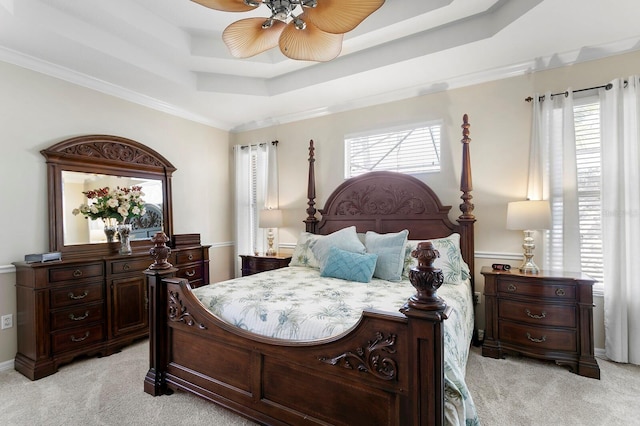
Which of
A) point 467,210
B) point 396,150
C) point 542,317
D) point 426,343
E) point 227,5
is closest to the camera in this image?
point 426,343

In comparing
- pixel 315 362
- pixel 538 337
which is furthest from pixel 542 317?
pixel 315 362

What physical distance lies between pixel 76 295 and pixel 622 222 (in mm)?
4784

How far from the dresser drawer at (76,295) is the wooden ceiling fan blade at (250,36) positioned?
248 centimetres

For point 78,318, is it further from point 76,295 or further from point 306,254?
point 306,254

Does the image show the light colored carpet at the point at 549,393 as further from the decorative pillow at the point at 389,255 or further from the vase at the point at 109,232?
the vase at the point at 109,232

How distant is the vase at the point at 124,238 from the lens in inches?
129

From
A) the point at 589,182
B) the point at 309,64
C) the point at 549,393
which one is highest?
the point at 309,64

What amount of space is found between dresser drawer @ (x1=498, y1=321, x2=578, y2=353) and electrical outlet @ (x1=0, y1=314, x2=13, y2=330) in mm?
4315

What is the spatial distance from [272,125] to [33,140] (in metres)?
2.70

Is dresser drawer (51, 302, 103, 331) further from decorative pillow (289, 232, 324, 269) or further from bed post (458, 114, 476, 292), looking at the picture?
bed post (458, 114, 476, 292)

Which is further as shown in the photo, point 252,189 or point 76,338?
point 252,189

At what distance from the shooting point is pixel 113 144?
3426mm

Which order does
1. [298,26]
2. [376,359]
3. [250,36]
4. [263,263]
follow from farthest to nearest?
[263,263] < [250,36] < [298,26] < [376,359]

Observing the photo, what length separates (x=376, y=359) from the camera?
1439 millimetres
